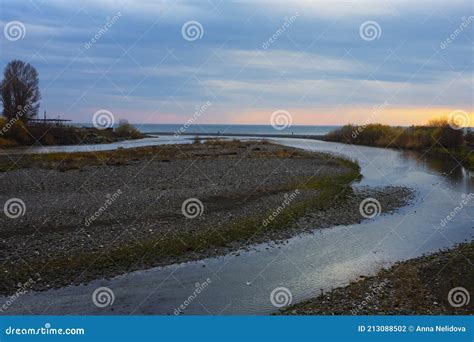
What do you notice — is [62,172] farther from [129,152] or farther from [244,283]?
[244,283]

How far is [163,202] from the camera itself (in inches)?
973

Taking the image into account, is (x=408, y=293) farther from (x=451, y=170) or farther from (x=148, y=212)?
(x=451, y=170)

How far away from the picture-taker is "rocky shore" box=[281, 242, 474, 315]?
11391mm

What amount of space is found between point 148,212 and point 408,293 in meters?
13.4

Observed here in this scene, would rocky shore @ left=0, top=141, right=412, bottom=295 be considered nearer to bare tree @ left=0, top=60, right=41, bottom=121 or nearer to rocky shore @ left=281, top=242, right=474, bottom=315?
rocky shore @ left=281, top=242, right=474, bottom=315

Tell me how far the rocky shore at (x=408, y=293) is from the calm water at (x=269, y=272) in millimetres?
852

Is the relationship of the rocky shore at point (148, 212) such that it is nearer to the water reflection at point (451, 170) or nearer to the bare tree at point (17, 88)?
the water reflection at point (451, 170)

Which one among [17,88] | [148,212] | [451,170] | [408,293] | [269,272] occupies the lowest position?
[408,293]

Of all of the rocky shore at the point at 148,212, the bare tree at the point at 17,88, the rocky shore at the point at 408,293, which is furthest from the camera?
the bare tree at the point at 17,88

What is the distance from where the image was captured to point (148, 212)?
22328 mm

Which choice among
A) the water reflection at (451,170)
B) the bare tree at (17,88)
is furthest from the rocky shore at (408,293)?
the bare tree at (17,88)

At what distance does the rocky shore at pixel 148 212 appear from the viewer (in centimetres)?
1534

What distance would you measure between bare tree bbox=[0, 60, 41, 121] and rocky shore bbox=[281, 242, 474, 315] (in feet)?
281

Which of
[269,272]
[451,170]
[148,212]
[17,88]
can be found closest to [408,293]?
[269,272]
